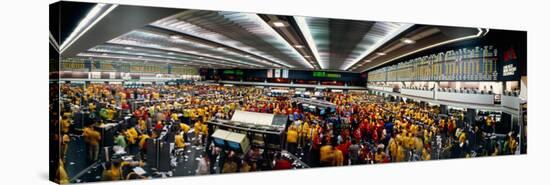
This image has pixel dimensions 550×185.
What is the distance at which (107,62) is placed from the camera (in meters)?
6.16

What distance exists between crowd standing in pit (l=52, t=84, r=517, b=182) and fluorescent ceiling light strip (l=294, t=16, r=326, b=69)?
2.20 feet

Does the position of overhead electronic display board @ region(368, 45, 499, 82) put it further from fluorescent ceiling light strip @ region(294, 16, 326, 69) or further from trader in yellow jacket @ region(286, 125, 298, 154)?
trader in yellow jacket @ region(286, 125, 298, 154)

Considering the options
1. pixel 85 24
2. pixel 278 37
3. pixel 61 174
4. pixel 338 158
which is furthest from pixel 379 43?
pixel 61 174

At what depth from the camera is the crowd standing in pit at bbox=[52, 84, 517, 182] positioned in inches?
244

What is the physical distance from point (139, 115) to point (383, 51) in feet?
14.1

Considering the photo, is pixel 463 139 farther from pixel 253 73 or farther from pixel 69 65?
pixel 69 65

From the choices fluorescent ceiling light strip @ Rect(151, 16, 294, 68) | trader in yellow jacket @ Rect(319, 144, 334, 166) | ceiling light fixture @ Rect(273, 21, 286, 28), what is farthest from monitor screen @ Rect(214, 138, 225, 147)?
ceiling light fixture @ Rect(273, 21, 286, 28)

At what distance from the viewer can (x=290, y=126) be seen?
24.3 feet

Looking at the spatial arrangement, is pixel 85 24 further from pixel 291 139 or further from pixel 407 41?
pixel 407 41

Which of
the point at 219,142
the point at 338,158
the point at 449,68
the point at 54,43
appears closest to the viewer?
the point at 54,43

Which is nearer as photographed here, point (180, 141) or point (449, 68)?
point (180, 141)

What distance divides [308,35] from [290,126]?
1.49m

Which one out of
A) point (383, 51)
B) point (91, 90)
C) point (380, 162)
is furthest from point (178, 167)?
point (383, 51)

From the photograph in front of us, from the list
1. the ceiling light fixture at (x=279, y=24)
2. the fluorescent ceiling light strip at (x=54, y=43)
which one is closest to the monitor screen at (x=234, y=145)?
the ceiling light fixture at (x=279, y=24)
